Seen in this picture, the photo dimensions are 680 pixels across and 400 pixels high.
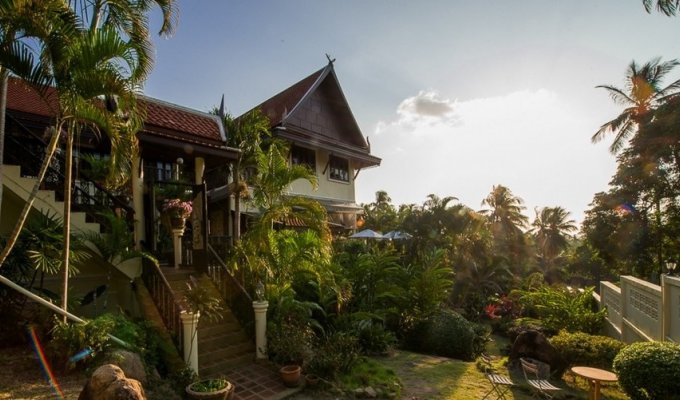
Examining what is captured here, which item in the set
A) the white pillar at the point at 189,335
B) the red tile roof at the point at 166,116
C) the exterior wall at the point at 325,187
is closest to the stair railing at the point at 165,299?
the white pillar at the point at 189,335

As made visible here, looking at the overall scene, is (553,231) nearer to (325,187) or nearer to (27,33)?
(325,187)

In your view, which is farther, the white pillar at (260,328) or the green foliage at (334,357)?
the white pillar at (260,328)

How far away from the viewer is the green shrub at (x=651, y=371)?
5547mm

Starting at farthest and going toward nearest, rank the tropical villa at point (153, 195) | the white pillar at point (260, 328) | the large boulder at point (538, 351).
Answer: the large boulder at point (538, 351) < the white pillar at point (260, 328) < the tropical villa at point (153, 195)

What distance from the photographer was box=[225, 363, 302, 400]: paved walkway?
19.0 ft

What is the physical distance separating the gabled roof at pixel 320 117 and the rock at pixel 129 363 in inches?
388

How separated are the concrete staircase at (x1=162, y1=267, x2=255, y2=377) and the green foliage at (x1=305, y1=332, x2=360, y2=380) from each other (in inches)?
57.2

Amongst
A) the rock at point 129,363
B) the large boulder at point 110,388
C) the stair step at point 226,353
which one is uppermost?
the large boulder at point 110,388

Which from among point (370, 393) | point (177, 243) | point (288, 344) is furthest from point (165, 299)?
point (370, 393)

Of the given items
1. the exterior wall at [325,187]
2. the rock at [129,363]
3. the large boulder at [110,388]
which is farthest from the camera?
the exterior wall at [325,187]

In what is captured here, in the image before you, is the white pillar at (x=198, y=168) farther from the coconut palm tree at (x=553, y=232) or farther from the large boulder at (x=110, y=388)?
the coconut palm tree at (x=553, y=232)

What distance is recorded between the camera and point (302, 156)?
50.2 ft

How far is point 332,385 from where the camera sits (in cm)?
624

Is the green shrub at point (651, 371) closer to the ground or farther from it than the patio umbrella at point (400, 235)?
closer to the ground
